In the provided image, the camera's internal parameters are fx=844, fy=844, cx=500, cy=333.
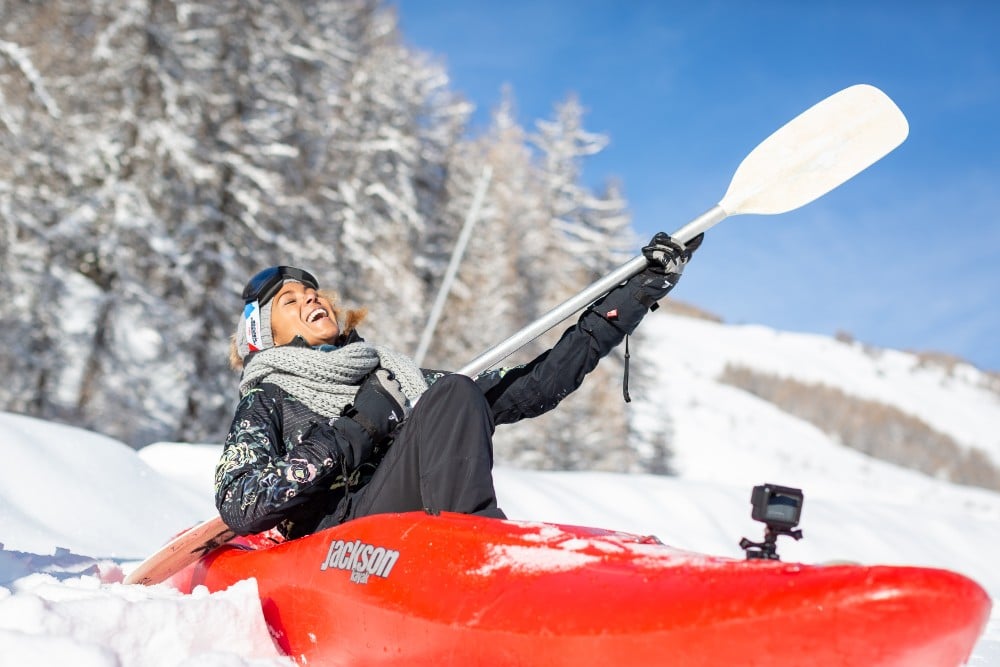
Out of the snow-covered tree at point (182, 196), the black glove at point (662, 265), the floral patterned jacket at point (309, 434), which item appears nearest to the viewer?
the floral patterned jacket at point (309, 434)

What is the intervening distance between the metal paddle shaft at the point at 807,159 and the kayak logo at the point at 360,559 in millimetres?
1308

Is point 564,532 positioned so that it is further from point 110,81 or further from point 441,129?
point 441,129

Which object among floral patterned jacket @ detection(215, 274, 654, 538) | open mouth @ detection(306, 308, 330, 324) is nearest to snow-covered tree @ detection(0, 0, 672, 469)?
open mouth @ detection(306, 308, 330, 324)

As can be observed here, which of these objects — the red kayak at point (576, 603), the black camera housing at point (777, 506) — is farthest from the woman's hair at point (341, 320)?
the black camera housing at point (777, 506)

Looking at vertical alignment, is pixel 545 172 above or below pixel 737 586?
above

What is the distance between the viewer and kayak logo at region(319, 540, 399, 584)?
262cm

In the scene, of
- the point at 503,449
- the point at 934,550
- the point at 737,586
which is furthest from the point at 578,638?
the point at 503,449

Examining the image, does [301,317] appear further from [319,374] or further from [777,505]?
[777,505]

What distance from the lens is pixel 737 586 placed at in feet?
6.15

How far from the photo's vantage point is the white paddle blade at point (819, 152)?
411cm

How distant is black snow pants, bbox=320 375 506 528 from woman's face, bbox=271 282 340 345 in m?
1.07

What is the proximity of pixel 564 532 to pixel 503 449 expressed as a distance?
18.6 m

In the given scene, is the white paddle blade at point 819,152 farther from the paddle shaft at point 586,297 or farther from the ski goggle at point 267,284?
the ski goggle at point 267,284

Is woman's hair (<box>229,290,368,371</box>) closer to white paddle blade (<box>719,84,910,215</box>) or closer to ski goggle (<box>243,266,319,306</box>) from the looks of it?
ski goggle (<box>243,266,319,306</box>)
